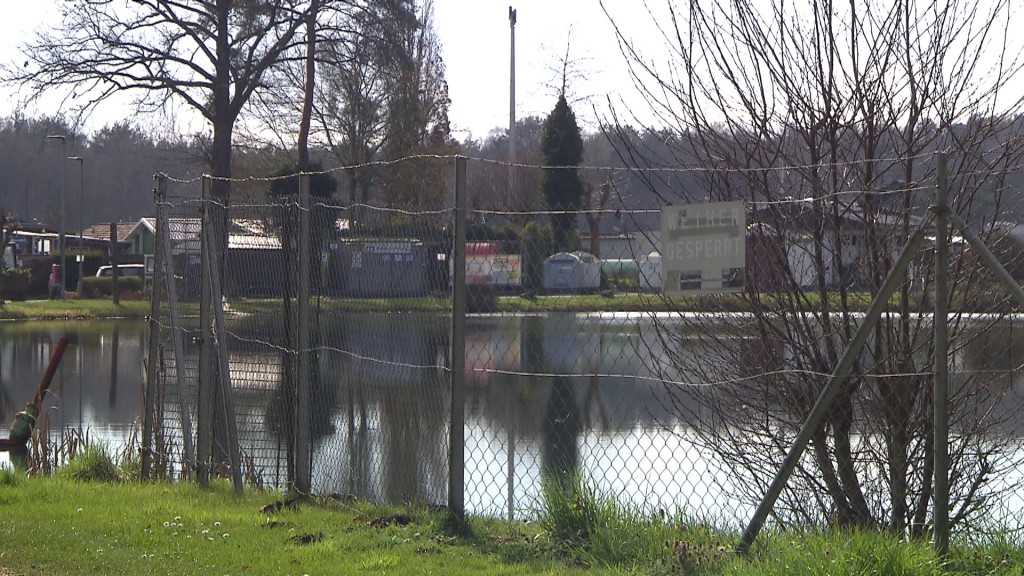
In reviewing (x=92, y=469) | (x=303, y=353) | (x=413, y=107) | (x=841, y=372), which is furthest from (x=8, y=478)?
(x=413, y=107)

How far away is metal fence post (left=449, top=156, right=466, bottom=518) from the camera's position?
608 cm

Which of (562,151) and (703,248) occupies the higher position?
(562,151)

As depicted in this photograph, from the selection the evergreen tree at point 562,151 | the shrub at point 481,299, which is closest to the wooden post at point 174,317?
the shrub at point 481,299

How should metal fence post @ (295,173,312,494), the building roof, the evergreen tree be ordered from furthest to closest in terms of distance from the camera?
the building roof
the evergreen tree
metal fence post @ (295,173,312,494)

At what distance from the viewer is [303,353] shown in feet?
23.4

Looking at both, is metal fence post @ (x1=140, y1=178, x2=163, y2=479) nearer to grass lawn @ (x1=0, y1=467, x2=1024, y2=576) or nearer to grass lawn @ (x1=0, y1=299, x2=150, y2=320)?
A: grass lawn @ (x1=0, y1=467, x2=1024, y2=576)

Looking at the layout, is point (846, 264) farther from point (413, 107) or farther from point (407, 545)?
point (413, 107)

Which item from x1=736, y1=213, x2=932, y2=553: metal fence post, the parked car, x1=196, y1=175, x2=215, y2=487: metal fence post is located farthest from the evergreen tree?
x1=736, y1=213, x2=932, y2=553: metal fence post

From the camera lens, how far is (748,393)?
20.1ft

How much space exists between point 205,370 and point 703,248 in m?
4.34

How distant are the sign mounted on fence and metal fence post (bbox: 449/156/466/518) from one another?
4.00 feet

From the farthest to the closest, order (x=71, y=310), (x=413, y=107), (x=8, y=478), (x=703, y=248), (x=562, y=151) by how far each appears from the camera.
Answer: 1. (x=562, y=151)
2. (x=71, y=310)
3. (x=413, y=107)
4. (x=8, y=478)
5. (x=703, y=248)

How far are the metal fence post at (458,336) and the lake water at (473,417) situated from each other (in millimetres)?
372

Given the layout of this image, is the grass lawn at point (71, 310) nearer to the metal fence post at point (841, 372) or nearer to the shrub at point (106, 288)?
the shrub at point (106, 288)
